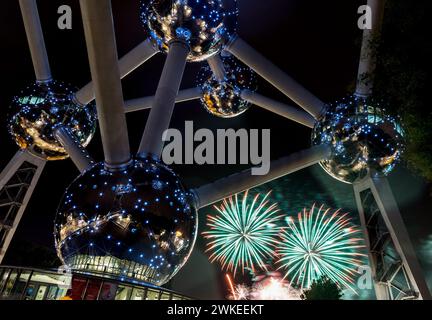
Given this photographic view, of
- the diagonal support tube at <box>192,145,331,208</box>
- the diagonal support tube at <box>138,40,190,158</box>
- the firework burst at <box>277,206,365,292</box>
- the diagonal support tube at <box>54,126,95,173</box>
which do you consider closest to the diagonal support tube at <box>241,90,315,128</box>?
the diagonal support tube at <box>192,145,331,208</box>

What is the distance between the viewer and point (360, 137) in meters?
10.8

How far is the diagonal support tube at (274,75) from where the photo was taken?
1156 centimetres

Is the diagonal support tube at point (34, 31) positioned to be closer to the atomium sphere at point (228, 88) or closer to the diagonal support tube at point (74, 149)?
the diagonal support tube at point (74, 149)

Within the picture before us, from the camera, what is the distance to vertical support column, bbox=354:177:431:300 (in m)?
10.7

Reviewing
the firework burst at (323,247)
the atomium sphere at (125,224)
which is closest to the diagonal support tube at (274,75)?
the atomium sphere at (125,224)

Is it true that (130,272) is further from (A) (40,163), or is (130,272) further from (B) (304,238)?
(B) (304,238)

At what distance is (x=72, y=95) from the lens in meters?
12.9

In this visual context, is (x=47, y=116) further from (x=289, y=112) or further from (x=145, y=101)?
(x=289, y=112)

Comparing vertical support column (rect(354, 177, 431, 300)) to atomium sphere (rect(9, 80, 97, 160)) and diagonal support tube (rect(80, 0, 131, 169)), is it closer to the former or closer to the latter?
diagonal support tube (rect(80, 0, 131, 169))

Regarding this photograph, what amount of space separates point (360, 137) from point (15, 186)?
12186mm

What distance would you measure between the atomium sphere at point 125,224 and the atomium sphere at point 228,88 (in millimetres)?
6738

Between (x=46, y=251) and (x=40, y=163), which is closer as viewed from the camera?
Result: (x=40, y=163)

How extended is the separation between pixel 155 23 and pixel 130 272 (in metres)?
5.43

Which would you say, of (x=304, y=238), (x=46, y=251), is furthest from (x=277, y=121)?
(x=46, y=251)
